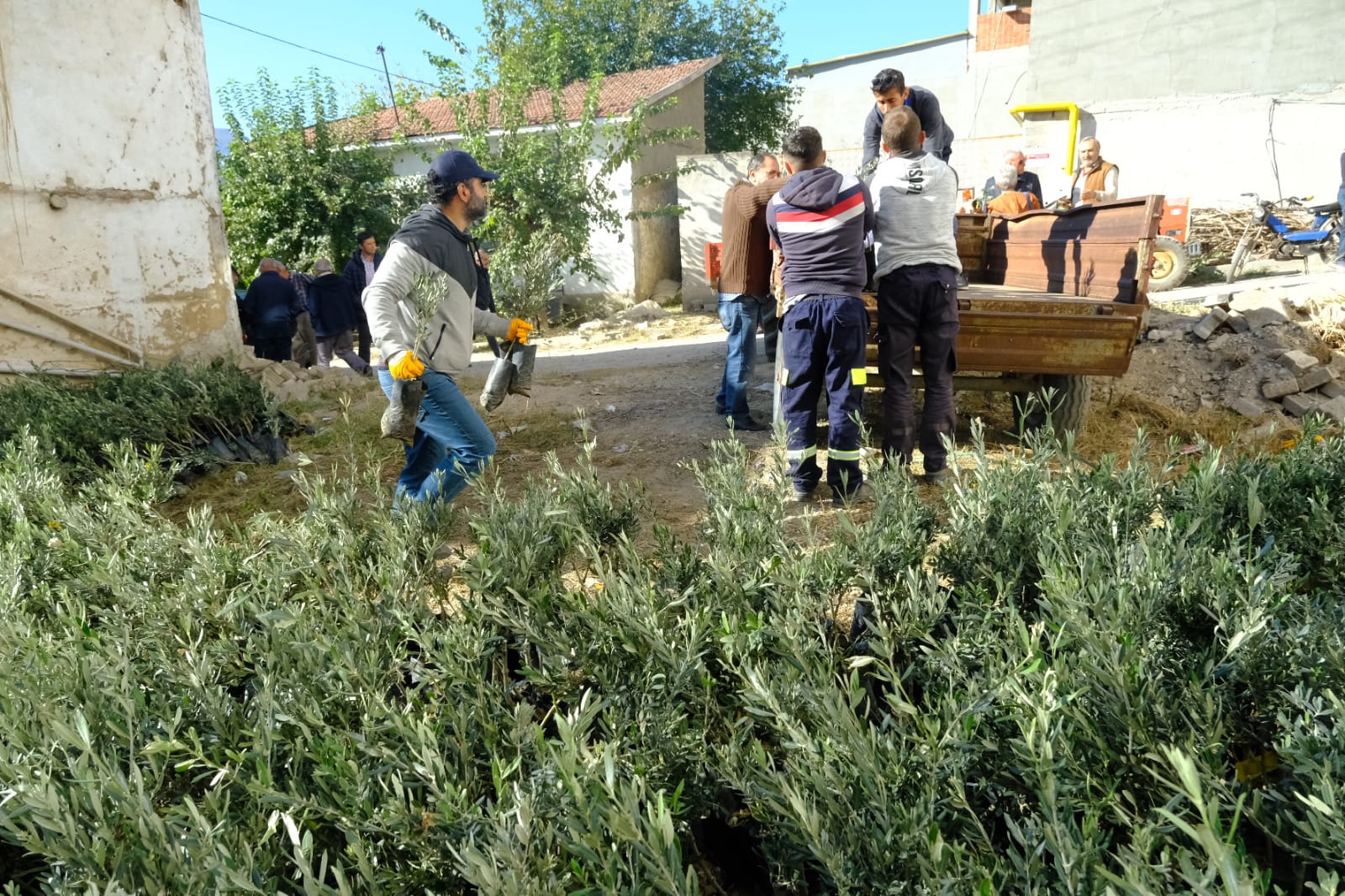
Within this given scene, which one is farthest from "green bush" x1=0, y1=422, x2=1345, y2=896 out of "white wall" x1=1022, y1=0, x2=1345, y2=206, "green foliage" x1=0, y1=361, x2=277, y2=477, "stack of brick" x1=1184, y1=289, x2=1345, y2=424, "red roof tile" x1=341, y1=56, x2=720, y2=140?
"white wall" x1=1022, y1=0, x2=1345, y2=206

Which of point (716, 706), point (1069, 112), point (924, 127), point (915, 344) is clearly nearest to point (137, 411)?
point (915, 344)

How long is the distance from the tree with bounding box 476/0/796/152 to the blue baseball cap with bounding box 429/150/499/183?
2233 centimetres

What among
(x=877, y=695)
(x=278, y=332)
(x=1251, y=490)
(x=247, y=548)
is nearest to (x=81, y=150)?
(x=278, y=332)

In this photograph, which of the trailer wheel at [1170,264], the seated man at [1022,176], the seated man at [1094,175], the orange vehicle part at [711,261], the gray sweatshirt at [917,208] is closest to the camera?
the gray sweatshirt at [917,208]

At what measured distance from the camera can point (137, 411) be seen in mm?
5957

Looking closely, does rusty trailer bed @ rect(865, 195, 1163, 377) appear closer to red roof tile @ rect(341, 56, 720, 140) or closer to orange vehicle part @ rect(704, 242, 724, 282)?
orange vehicle part @ rect(704, 242, 724, 282)

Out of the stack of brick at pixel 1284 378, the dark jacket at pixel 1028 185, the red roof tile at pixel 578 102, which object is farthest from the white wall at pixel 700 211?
the stack of brick at pixel 1284 378

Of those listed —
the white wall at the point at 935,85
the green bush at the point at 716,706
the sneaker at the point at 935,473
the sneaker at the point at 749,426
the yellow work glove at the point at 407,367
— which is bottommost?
the sneaker at the point at 935,473

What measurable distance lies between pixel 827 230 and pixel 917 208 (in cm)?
52

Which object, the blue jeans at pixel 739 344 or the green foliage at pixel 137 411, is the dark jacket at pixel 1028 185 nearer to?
the blue jeans at pixel 739 344

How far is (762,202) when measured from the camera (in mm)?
6043

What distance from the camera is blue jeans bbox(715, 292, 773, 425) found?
623 cm

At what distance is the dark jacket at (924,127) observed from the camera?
5871 mm

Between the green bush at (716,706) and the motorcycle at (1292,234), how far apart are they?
37.2ft
